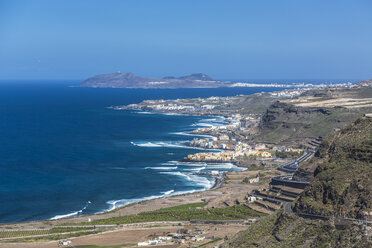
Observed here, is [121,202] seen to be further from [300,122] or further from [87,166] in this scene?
[300,122]

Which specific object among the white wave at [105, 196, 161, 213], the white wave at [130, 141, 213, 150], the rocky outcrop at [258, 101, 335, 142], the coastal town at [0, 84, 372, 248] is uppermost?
the rocky outcrop at [258, 101, 335, 142]

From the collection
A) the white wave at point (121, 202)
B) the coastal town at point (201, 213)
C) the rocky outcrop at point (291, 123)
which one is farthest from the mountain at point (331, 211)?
the rocky outcrop at point (291, 123)

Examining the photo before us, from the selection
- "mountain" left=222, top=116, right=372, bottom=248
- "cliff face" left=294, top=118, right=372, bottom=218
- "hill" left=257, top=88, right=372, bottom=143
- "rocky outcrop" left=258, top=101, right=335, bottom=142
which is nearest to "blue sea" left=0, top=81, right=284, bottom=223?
"rocky outcrop" left=258, top=101, right=335, bottom=142

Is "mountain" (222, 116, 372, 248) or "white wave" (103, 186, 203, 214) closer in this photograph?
"mountain" (222, 116, 372, 248)

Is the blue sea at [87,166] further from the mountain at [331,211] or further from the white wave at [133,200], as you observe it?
the mountain at [331,211]

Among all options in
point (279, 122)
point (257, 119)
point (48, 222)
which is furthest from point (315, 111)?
point (48, 222)

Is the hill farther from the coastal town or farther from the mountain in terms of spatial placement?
the mountain

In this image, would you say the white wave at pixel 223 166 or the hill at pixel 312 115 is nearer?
the white wave at pixel 223 166
